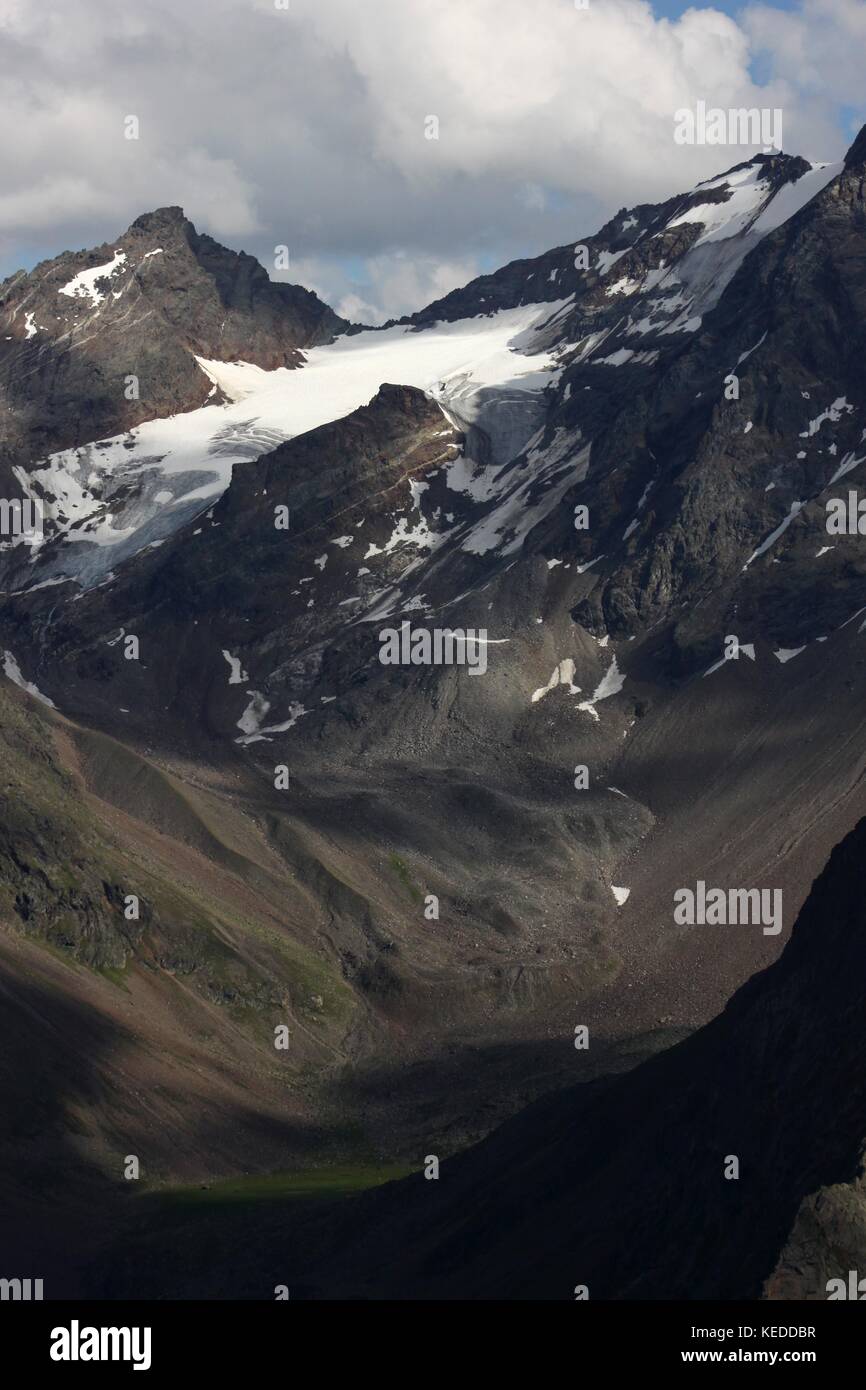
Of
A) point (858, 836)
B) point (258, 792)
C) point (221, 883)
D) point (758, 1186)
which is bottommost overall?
point (758, 1186)

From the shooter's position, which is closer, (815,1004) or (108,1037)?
(815,1004)

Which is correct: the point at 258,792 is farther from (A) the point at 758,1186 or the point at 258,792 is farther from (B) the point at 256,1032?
(A) the point at 758,1186

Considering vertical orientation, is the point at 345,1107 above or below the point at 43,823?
below

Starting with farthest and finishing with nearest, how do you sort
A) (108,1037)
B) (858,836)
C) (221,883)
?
(221,883) → (108,1037) → (858,836)
